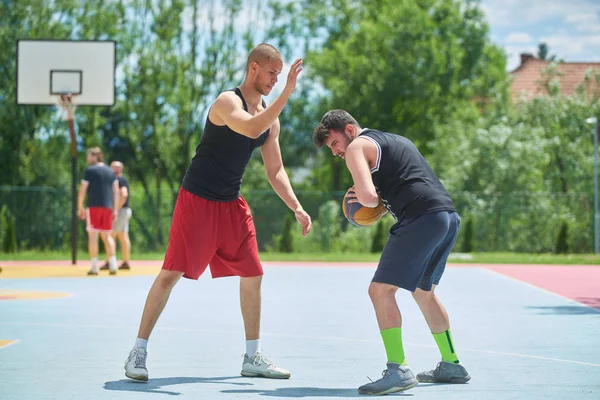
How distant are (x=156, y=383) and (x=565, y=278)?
44.1 ft

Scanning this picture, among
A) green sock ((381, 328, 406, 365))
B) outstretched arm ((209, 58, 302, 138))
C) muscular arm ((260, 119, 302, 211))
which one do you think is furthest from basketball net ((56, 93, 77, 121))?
green sock ((381, 328, 406, 365))

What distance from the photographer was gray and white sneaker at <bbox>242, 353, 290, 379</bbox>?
22.9ft

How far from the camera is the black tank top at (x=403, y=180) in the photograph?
650 centimetres

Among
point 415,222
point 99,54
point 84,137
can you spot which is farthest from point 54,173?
point 415,222

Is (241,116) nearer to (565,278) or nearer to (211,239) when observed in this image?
(211,239)

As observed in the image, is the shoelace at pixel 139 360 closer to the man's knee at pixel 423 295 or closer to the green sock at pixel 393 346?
the green sock at pixel 393 346

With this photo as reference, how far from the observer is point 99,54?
23.7 metres

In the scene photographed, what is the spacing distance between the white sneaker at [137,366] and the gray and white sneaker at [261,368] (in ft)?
2.39

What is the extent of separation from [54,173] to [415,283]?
30851mm

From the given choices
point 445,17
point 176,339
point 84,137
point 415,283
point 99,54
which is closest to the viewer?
point 415,283

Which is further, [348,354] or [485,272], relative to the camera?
[485,272]

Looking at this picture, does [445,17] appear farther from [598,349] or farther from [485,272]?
[598,349]

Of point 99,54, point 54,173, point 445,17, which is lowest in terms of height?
point 54,173

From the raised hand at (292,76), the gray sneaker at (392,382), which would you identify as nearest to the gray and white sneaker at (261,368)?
the gray sneaker at (392,382)
